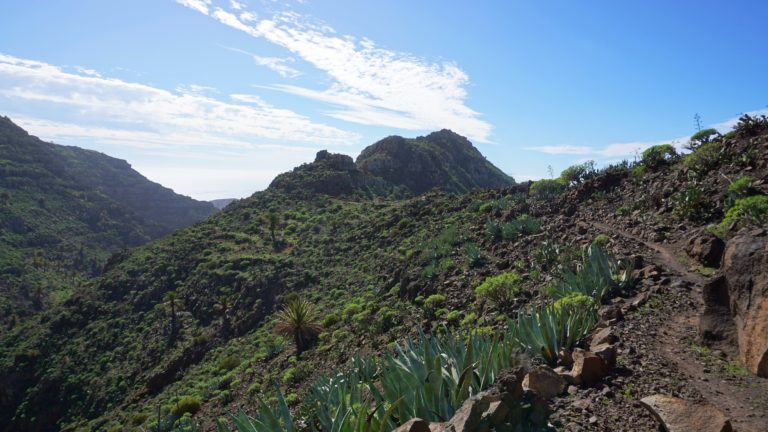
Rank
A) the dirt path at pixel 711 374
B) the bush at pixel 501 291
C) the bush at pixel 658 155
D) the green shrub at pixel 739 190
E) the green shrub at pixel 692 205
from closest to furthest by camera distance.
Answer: the dirt path at pixel 711 374 < the green shrub at pixel 739 190 < the bush at pixel 501 291 < the green shrub at pixel 692 205 < the bush at pixel 658 155

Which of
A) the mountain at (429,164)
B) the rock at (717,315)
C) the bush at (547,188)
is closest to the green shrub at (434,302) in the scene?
the rock at (717,315)

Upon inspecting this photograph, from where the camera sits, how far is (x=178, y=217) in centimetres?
13725

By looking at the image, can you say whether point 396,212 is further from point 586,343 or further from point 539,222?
point 586,343

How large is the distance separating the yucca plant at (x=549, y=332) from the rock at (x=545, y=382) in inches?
32.6

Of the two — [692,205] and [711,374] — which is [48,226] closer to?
[692,205]

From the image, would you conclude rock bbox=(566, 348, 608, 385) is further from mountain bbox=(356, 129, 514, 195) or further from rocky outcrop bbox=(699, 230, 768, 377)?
mountain bbox=(356, 129, 514, 195)

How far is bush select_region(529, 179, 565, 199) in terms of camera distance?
21.1 m

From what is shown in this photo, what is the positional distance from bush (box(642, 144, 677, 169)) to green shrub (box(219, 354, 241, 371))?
20140 millimetres

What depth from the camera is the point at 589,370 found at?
459 centimetres

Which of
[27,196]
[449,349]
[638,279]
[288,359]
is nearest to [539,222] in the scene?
[638,279]

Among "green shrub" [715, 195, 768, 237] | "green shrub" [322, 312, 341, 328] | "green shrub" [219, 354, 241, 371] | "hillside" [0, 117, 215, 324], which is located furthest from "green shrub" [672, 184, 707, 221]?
"hillside" [0, 117, 215, 324]

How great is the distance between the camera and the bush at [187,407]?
1728 cm

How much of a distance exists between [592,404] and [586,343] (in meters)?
1.73

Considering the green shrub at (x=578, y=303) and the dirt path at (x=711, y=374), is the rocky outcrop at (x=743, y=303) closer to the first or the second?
the dirt path at (x=711, y=374)
